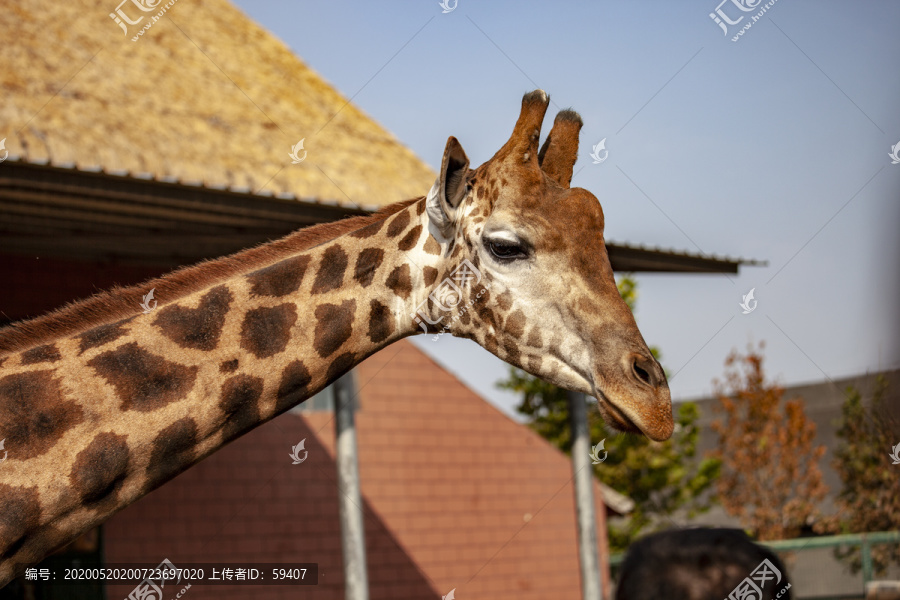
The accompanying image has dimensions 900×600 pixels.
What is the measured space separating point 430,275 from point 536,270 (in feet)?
1.56

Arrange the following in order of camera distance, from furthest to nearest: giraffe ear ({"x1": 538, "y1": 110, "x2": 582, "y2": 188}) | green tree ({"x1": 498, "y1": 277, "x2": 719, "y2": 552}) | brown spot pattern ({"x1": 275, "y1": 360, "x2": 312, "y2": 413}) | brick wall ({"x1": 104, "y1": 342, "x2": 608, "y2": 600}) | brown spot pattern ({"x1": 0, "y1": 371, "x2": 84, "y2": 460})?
green tree ({"x1": 498, "y1": 277, "x2": 719, "y2": 552}), brick wall ({"x1": 104, "y1": 342, "x2": 608, "y2": 600}), giraffe ear ({"x1": 538, "y1": 110, "x2": 582, "y2": 188}), brown spot pattern ({"x1": 275, "y1": 360, "x2": 312, "y2": 413}), brown spot pattern ({"x1": 0, "y1": 371, "x2": 84, "y2": 460})

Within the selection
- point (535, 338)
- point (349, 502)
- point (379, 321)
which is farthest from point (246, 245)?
point (535, 338)

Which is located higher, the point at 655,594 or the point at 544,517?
the point at 544,517

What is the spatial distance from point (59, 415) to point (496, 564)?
43.8ft

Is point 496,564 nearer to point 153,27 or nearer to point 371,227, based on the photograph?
point 153,27

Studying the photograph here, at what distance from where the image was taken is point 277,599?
41.8 ft

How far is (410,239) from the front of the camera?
12.8 feet

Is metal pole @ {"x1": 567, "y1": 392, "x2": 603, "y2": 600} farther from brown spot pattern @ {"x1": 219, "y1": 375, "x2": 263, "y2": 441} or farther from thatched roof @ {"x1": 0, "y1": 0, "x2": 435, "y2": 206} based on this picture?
brown spot pattern @ {"x1": 219, "y1": 375, "x2": 263, "y2": 441}

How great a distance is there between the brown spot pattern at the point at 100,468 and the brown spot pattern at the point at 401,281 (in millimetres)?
1229

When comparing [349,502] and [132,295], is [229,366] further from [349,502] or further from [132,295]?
[349,502]

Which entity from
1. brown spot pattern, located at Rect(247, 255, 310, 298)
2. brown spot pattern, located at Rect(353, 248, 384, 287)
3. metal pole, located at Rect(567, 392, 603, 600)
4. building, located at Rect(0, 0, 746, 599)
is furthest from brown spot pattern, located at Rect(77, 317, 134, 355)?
metal pole, located at Rect(567, 392, 603, 600)

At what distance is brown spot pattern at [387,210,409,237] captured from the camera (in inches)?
155

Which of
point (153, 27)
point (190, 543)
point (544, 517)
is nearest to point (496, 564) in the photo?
point (544, 517)

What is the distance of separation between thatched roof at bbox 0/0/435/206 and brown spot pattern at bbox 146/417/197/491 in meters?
4.41
